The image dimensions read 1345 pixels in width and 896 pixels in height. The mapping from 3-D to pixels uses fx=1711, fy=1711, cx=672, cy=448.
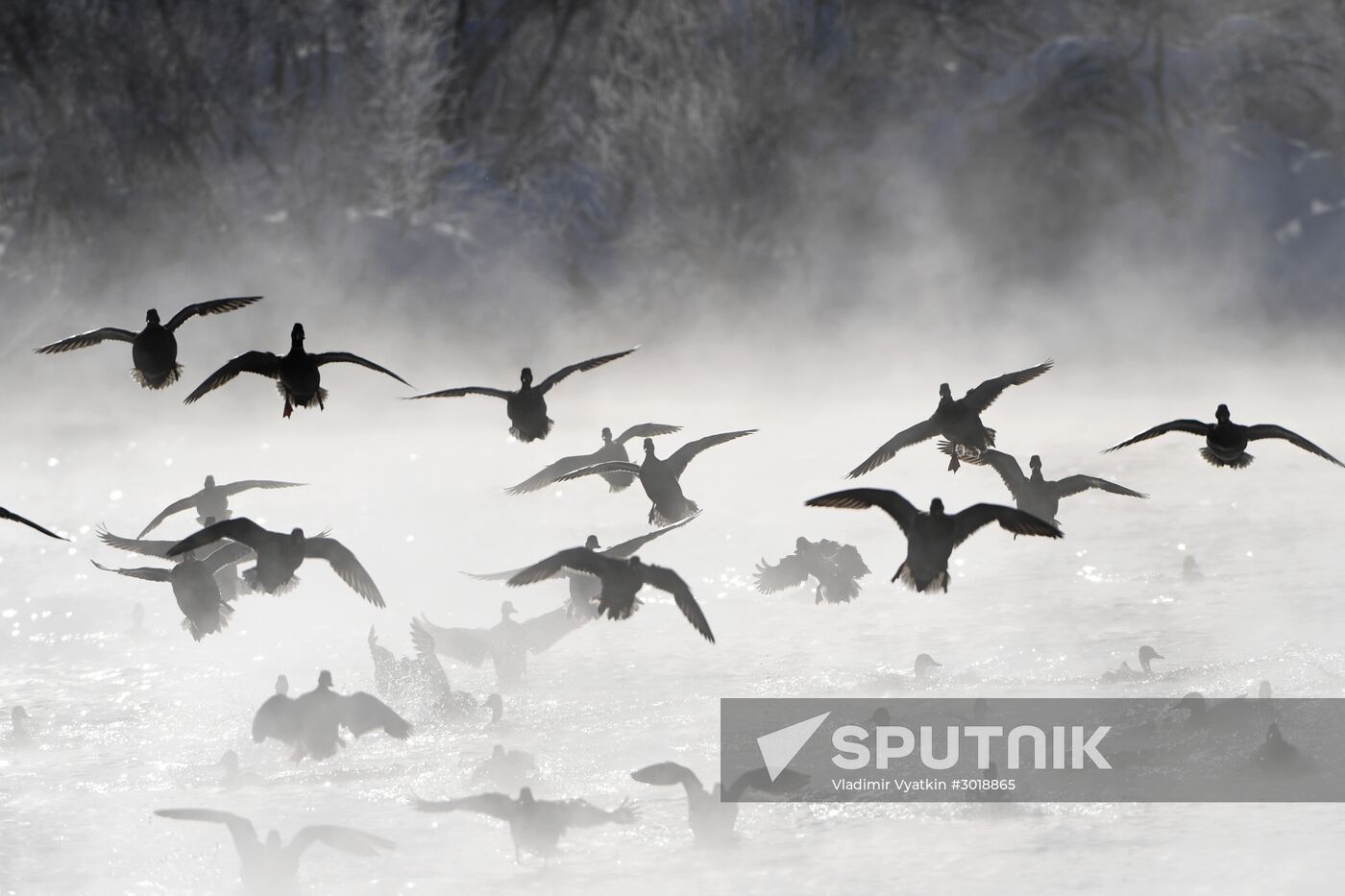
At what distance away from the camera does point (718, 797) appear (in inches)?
558

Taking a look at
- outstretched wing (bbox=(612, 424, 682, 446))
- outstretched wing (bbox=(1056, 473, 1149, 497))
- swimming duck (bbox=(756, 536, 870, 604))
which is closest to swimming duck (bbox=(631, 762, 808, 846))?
outstretched wing (bbox=(612, 424, 682, 446))

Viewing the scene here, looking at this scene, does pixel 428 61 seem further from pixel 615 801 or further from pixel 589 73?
pixel 615 801

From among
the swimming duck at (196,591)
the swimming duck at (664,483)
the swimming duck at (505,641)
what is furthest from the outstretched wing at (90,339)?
the swimming duck at (505,641)

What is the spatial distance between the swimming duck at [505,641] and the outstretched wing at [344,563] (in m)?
6.89

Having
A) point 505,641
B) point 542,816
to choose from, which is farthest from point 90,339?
point 505,641

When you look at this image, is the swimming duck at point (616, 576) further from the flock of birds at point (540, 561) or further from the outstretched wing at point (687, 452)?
the outstretched wing at point (687, 452)

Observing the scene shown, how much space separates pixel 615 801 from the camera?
15398mm

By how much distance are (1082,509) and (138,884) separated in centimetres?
1764

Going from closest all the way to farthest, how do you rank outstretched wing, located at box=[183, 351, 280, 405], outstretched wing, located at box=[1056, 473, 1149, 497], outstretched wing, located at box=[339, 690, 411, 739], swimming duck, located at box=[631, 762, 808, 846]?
outstretched wing, located at box=[183, 351, 280, 405], swimming duck, located at box=[631, 762, 808, 846], outstretched wing, located at box=[1056, 473, 1149, 497], outstretched wing, located at box=[339, 690, 411, 739]

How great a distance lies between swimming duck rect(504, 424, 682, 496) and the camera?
585 inches

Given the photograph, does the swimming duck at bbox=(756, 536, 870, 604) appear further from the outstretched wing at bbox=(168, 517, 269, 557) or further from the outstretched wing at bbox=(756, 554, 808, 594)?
the outstretched wing at bbox=(168, 517, 269, 557)

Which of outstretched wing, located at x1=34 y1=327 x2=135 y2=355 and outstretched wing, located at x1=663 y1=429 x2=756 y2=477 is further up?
outstretched wing, located at x1=34 y1=327 x2=135 y2=355

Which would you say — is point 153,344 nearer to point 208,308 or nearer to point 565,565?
point 208,308

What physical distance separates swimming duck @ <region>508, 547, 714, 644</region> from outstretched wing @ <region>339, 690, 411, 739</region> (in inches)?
127
